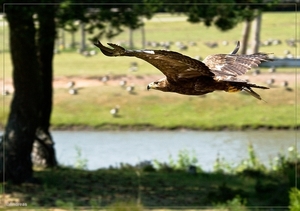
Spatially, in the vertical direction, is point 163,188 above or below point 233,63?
below

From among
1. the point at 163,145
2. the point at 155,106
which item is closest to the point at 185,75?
the point at 163,145

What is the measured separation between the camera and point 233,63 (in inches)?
201

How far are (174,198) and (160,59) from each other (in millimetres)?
7228

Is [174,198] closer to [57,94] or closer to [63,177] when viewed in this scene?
[63,177]

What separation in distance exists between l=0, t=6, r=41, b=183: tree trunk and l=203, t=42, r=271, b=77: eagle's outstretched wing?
6.65m

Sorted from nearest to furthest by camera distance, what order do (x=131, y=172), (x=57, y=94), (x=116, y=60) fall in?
(x=131, y=172) < (x=57, y=94) < (x=116, y=60)

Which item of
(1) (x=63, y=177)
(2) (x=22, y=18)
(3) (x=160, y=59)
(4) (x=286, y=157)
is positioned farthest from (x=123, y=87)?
(3) (x=160, y=59)

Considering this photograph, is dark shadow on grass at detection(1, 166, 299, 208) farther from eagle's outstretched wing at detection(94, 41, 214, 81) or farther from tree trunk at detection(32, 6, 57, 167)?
eagle's outstretched wing at detection(94, 41, 214, 81)

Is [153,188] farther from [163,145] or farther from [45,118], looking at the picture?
[163,145]

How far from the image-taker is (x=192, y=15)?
1078 cm

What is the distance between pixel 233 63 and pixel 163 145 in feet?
40.5

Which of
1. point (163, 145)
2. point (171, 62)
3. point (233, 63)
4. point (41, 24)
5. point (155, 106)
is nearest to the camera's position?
point (171, 62)

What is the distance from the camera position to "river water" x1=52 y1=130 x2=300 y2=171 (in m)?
15.5

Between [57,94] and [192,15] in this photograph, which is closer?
[192,15]
